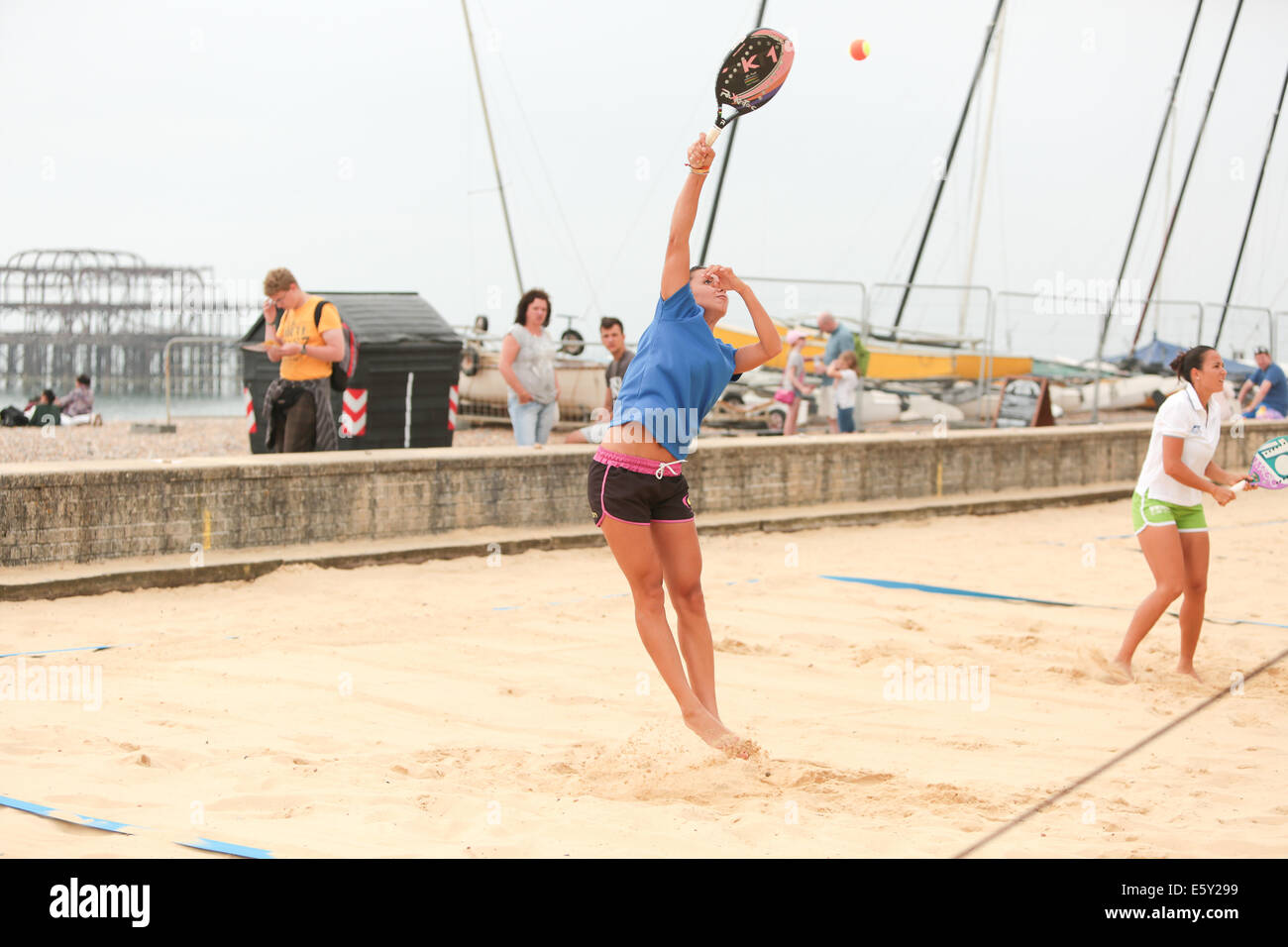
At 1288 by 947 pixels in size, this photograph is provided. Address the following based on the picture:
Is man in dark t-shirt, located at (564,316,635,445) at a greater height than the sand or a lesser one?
greater

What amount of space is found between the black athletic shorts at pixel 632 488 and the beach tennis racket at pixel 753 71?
1365 millimetres

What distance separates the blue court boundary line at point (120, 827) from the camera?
3488mm

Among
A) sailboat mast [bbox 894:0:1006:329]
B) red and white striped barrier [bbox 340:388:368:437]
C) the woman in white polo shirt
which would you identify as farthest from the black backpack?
sailboat mast [bbox 894:0:1006:329]

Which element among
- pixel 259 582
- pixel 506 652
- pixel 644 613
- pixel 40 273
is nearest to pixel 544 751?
pixel 644 613

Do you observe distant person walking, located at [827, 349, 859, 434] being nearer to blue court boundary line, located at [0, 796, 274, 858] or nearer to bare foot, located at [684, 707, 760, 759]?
bare foot, located at [684, 707, 760, 759]

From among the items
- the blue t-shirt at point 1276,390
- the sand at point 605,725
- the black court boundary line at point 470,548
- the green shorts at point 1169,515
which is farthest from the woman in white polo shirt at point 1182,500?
the blue t-shirt at point 1276,390

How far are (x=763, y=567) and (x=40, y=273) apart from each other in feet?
379

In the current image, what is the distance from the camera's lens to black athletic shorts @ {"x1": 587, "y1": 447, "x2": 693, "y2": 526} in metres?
4.46

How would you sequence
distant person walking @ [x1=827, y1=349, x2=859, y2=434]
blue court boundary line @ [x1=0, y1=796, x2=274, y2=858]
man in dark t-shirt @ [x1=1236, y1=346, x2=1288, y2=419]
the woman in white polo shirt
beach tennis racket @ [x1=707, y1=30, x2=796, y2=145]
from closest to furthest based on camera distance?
blue court boundary line @ [x1=0, y1=796, x2=274, y2=858]
beach tennis racket @ [x1=707, y1=30, x2=796, y2=145]
the woman in white polo shirt
distant person walking @ [x1=827, y1=349, x2=859, y2=434]
man in dark t-shirt @ [x1=1236, y1=346, x2=1288, y2=419]

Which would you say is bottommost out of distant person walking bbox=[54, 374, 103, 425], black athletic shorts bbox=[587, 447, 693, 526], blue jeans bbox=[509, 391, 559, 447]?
distant person walking bbox=[54, 374, 103, 425]

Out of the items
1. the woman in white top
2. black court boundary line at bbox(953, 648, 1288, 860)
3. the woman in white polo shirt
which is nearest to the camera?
black court boundary line at bbox(953, 648, 1288, 860)

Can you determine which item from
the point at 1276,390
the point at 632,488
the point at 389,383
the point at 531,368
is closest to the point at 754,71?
the point at 632,488

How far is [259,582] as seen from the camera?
7.95m
